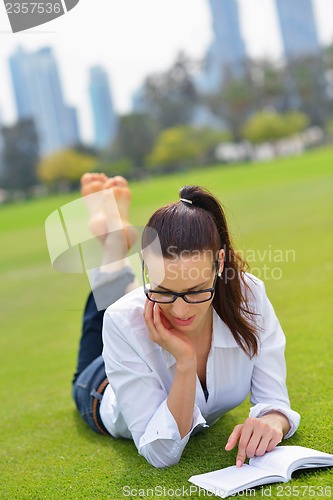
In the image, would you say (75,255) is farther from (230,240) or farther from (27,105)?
(27,105)

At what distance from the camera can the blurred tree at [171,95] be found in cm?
6475

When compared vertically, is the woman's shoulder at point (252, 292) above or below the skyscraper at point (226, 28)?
below

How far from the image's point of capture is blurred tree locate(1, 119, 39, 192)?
58.4 m

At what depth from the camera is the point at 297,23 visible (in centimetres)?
11794

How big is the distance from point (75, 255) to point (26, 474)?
0.99 m

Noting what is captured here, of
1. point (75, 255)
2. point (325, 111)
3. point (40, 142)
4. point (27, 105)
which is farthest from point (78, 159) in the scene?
point (75, 255)

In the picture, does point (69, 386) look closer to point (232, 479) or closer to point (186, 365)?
point (186, 365)

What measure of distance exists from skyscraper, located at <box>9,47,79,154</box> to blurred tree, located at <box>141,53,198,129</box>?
3504 centimetres

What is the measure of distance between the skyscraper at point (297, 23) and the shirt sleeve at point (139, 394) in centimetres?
11936

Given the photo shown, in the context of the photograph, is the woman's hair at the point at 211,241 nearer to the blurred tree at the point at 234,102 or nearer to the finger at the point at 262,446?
the finger at the point at 262,446

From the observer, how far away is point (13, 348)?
5012mm
